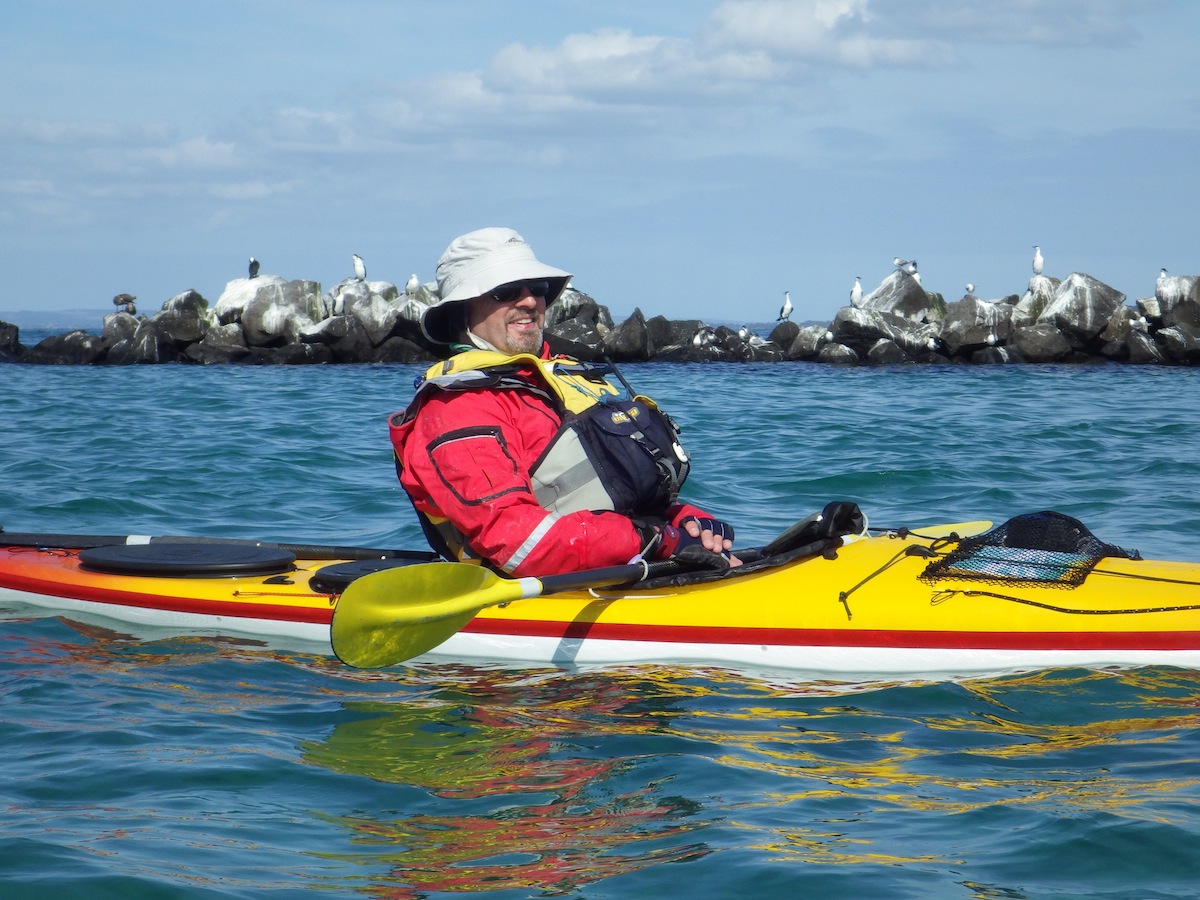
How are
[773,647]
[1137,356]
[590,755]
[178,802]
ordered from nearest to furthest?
[178,802]
[590,755]
[773,647]
[1137,356]

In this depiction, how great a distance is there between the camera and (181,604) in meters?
4.39

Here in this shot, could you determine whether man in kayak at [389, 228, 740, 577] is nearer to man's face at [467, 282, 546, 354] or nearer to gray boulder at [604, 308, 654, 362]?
man's face at [467, 282, 546, 354]

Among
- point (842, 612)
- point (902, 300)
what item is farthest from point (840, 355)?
point (842, 612)

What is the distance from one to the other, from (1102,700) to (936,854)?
115 centimetres

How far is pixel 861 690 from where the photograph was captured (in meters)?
3.70

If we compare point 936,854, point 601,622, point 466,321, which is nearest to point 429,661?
point 601,622

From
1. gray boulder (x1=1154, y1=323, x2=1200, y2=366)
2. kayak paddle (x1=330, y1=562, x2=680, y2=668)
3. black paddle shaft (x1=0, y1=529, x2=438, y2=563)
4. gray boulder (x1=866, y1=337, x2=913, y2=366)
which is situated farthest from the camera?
gray boulder (x1=866, y1=337, x2=913, y2=366)

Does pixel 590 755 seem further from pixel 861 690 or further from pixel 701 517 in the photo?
pixel 701 517

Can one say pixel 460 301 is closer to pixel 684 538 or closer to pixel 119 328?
pixel 684 538

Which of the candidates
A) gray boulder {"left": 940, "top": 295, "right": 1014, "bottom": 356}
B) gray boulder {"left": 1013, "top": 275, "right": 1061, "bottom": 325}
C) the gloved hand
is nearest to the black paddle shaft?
the gloved hand

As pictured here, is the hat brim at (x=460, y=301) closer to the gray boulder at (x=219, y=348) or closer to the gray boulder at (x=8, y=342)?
the gray boulder at (x=219, y=348)

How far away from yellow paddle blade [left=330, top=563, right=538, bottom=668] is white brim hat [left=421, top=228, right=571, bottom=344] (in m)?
0.82

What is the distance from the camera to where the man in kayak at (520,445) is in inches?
146

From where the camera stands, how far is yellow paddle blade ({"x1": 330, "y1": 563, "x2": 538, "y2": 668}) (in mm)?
3455
